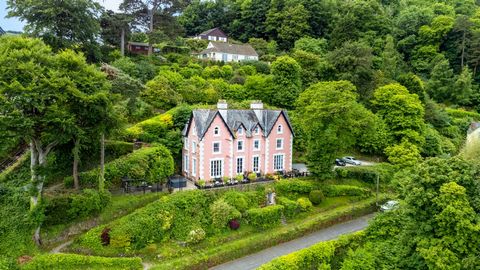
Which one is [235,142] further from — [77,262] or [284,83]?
[77,262]

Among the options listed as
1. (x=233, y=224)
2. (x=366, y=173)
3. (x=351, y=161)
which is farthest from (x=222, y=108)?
(x=351, y=161)

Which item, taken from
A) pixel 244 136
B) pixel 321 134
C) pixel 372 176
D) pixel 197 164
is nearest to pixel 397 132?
pixel 372 176

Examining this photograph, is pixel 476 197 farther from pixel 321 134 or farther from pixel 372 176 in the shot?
pixel 372 176

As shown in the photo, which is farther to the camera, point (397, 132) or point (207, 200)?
point (397, 132)

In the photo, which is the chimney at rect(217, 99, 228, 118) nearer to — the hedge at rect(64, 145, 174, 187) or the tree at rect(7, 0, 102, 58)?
the hedge at rect(64, 145, 174, 187)

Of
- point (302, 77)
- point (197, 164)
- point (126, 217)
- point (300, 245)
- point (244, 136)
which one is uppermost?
point (302, 77)

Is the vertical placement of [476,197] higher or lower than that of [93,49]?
lower
